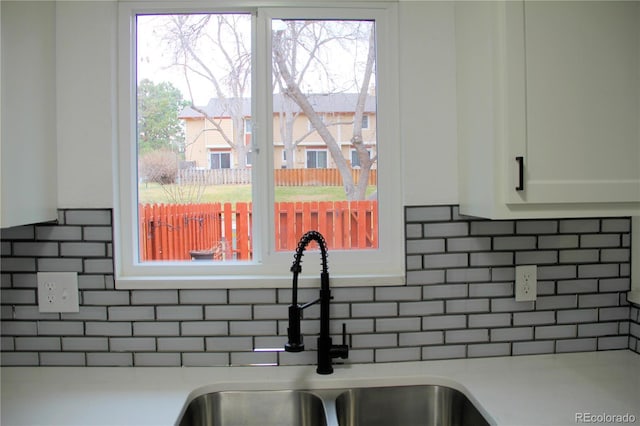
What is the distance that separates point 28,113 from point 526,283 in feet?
5.38

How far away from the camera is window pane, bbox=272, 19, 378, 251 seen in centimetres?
158

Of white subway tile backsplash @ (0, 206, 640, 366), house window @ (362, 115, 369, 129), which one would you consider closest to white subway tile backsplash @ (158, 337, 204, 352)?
white subway tile backsplash @ (0, 206, 640, 366)

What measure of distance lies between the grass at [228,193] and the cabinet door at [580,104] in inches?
21.9

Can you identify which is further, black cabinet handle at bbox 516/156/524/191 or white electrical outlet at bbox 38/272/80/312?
white electrical outlet at bbox 38/272/80/312

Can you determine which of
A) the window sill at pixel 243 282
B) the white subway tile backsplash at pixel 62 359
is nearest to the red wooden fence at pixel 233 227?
the window sill at pixel 243 282

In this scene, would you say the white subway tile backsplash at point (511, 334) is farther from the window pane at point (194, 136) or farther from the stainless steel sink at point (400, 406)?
the window pane at point (194, 136)

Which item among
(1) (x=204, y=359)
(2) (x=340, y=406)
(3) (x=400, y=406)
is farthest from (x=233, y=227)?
(3) (x=400, y=406)

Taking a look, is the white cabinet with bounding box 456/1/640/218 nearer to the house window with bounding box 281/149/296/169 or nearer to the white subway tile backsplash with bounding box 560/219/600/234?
the white subway tile backsplash with bounding box 560/219/600/234

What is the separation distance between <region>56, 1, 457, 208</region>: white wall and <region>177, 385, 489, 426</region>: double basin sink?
1.99 feet

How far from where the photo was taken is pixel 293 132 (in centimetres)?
158

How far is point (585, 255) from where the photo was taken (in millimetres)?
1580

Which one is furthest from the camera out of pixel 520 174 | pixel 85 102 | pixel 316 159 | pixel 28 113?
pixel 316 159

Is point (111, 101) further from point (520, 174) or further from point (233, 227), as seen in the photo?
point (520, 174)

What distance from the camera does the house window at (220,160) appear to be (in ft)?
5.22
